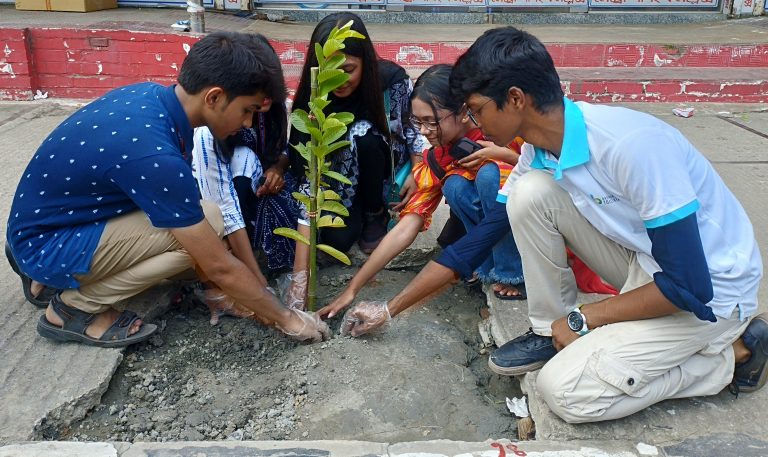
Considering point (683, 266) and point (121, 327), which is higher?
point (683, 266)

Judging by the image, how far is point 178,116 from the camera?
2131mm

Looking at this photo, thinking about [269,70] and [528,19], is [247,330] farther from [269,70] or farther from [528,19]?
[528,19]

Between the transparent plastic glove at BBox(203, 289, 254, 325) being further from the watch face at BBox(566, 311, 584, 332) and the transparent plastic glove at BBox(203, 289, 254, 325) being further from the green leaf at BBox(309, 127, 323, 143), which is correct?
the watch face at BBox(566, 311, 584, 332)

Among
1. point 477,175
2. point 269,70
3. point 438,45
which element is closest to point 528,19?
point 438,45

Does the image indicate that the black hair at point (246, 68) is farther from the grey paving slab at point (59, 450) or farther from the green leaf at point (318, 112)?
the grey paving slab at point (59, 450)

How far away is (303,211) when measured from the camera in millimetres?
2648

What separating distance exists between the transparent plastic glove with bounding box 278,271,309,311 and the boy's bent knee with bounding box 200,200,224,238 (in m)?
0.37

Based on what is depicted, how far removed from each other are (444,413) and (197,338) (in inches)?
37.2

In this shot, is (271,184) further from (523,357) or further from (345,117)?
(523,357)

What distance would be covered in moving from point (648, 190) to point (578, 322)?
1.68 feet

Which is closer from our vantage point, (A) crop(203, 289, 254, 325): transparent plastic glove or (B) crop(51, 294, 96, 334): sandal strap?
(B) crop(51, 294, 96, 334): sandal strap

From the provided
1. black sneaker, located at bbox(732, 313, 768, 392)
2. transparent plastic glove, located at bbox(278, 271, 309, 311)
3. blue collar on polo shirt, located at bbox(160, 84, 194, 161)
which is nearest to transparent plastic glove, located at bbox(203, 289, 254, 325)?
transparent plastic glove, located at bbox(278, 271, 309, 311)

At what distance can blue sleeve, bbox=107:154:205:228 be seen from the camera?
1972 mm

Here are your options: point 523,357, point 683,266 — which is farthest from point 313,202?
point 683,266
